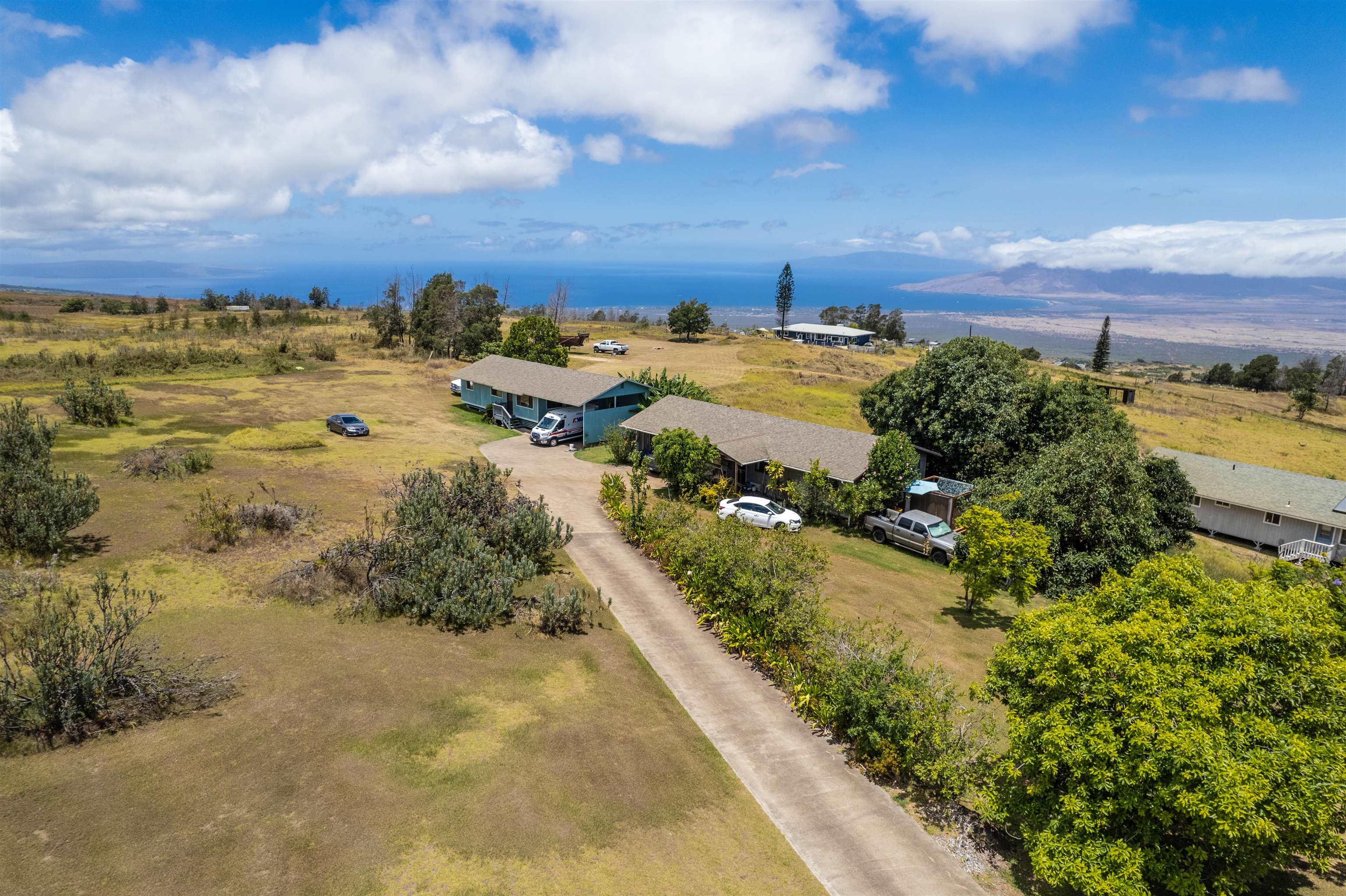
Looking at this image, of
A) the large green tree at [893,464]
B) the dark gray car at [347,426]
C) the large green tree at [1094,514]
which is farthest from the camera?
the dark gray car at [347,426]

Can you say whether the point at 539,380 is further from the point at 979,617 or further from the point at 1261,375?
the point at 1261,375

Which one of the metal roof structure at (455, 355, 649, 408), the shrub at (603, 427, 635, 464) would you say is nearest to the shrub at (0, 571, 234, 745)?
the shrub at (603, 427, 635, 464)

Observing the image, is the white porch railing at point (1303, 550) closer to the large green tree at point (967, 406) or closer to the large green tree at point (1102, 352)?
the large green tree at point (967, 406)

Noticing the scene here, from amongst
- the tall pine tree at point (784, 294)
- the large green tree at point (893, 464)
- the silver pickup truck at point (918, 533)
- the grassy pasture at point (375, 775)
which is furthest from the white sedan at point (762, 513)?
the tall pine tree at point (784, 294)

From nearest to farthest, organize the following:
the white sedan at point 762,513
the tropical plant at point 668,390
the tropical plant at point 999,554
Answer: the tropical plant at point 999,554
the white sedan at point 762,513
the tropical plant at point 668,390

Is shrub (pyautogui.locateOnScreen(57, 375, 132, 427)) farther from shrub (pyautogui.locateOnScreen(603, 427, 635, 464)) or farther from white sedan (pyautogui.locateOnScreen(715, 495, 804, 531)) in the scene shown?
white sedan (pyautogui.locateOnScreen(715, 495, 804, 531))

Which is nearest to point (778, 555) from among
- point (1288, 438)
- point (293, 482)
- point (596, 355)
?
point (293, 482)

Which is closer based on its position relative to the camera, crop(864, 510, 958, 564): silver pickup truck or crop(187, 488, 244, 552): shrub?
crop(187, 488, 244, 552): shrub

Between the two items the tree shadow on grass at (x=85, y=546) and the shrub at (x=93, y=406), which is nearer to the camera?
the tree shadow on grass at (x=85, y=546)
